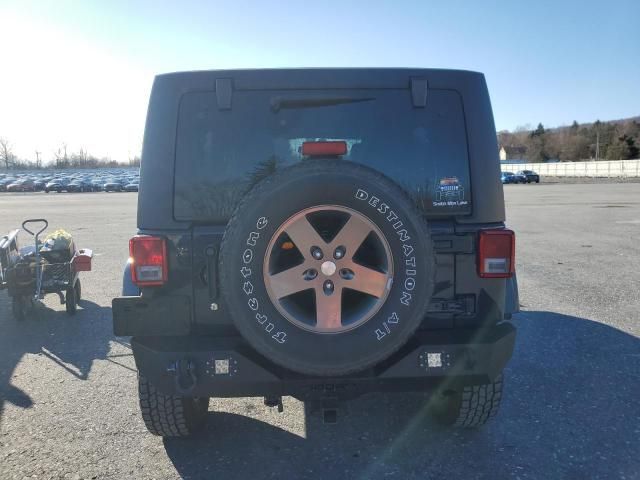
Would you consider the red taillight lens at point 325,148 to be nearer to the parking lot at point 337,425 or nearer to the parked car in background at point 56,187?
the parking lot at point 337,425

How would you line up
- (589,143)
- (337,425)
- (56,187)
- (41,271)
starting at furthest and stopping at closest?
(589,143)
(56,187)
(41,271)
(337,425)

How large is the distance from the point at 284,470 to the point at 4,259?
5.21 meters

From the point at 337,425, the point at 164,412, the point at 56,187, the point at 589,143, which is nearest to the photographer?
the point at 164,412

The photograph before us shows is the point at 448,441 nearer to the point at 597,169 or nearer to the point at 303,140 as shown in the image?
the point at 303,140

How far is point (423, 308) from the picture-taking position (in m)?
2.50

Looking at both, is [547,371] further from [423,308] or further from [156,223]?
[156,223]

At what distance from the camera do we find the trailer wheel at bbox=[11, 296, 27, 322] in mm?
6207

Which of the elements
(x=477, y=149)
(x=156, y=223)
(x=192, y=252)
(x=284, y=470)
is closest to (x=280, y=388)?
(x=284, y=470)

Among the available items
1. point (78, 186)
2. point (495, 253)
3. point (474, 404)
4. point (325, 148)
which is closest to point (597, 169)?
point (78, 186)

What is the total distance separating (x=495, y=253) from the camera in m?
2.81

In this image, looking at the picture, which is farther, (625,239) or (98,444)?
(625,239)

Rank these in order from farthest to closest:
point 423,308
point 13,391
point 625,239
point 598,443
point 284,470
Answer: point 625,239
point 13,391
point 598,443
point 284,470
point 423,308

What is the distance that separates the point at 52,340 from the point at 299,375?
3.88 metres

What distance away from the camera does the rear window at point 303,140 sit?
2.82 metres
